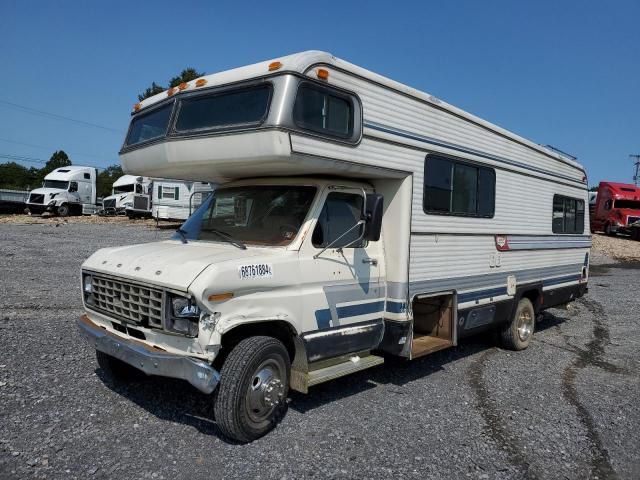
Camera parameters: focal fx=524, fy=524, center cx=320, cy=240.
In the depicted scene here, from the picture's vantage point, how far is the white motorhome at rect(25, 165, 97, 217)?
3011 cm

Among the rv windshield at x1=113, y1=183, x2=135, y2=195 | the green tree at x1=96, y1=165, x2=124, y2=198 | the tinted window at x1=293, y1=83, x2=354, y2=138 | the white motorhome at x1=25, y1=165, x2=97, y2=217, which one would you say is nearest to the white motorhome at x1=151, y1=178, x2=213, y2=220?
the rv windshield at x1=113, y1=183, x2=135, y2=195

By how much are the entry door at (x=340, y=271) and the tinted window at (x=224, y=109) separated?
1035 mm

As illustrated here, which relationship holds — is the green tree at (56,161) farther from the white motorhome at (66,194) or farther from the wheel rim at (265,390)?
the wheel rim at (265,390)

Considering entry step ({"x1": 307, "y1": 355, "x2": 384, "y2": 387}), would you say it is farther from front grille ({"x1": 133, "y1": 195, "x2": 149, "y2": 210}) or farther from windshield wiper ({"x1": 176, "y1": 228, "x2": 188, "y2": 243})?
front grille ({"x1": 133, "y1": 195, "x2": 149, "y2": 210})

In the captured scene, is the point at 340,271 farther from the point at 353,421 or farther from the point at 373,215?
the point at 353,421

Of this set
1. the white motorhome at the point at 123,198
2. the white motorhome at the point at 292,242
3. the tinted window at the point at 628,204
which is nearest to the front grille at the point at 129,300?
the white motorhome at the point at 292,242

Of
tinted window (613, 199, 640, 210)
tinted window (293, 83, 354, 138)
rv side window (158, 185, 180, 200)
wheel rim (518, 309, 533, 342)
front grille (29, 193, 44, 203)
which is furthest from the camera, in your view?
tinted window (613, 199, 640, 210)

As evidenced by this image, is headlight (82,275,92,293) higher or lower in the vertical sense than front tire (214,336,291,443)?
higher

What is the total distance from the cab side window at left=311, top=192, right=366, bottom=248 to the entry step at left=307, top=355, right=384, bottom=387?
1088 mm

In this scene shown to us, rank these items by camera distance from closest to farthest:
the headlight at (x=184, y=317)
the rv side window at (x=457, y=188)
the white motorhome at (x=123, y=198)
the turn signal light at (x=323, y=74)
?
the headlight at (x=184, y=317)
the turn signal light at (x=323, y=74)
the rv side window at (x=457, y=188)
the white motorhome at (x=123, y=198)

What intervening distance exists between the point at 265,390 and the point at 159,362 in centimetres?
85

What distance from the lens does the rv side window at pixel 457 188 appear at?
566 cm

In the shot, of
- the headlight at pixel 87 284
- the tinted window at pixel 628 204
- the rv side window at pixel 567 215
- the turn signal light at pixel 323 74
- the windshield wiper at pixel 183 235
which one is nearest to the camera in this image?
the turn signal light at pixel 323 74

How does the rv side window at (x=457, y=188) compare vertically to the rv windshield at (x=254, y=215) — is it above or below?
above
